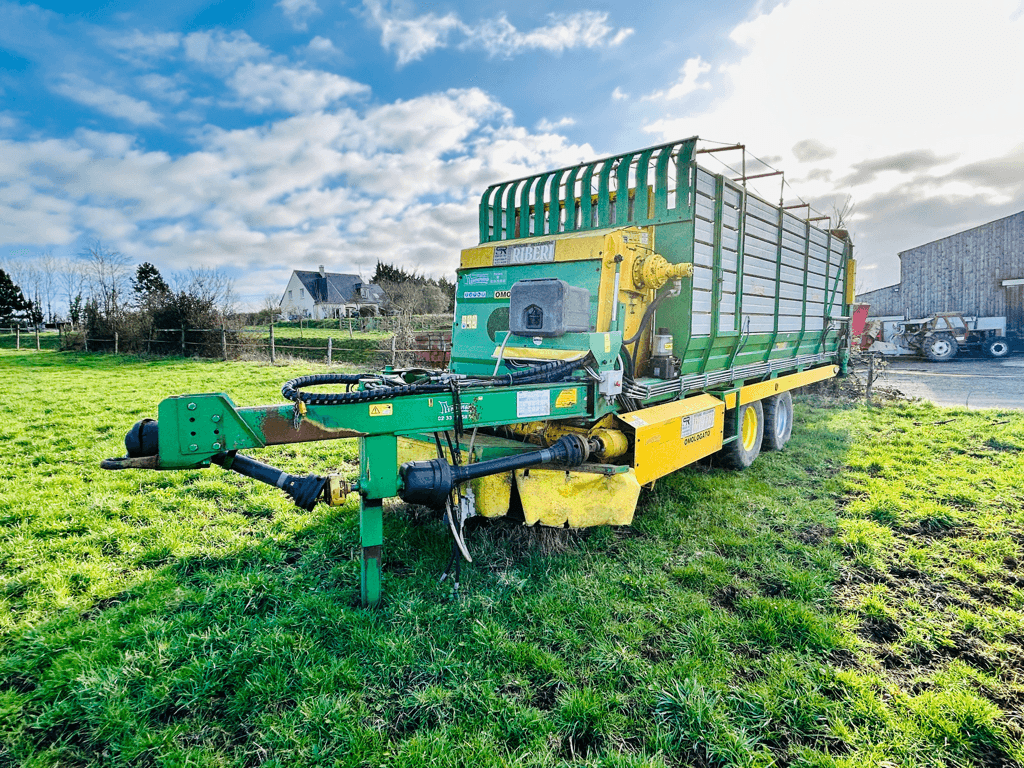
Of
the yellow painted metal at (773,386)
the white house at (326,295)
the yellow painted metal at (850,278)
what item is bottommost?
the yellow painted metal at (773,386)

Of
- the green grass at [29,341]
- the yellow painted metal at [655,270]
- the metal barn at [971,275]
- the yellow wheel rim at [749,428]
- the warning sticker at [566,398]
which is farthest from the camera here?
the green grass at [29,341]

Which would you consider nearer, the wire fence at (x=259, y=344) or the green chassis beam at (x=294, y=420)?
the green chassis beam at (x=294, y=420)

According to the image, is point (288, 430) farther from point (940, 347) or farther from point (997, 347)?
point (997, 347)

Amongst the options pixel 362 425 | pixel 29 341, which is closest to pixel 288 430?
pixel 362 425

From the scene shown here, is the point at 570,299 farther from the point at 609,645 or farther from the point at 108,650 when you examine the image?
the point at 108,650

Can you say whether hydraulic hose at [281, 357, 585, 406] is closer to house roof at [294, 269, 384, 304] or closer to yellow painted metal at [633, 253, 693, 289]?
yellow painted metal at [633, 253, 693, 289]

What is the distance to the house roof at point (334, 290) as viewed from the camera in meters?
50.4

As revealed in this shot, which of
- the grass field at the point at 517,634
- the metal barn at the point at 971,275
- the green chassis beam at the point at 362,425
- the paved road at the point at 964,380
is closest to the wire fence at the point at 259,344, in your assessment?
the grass field at the point at 517,634

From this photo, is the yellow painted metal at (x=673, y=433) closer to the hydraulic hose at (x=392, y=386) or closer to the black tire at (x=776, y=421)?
the hydraulic hose at (x=392, y=386)

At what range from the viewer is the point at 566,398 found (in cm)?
367

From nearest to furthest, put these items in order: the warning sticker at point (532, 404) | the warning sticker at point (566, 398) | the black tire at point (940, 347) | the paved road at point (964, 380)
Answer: the warning sticker at point (532, 404) → the warning sticker at point (566, 398) → the paved road at point (964, 380) → the black tire at point (940, 347)

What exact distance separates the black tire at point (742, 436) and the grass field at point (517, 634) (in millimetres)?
742

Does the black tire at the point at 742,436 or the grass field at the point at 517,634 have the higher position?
the black tire at the point at 742,436

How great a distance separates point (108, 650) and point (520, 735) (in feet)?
7.03
